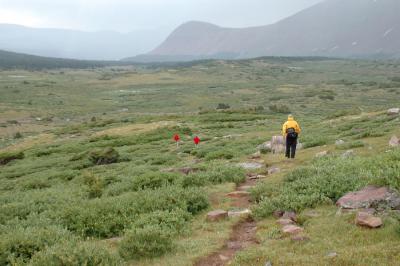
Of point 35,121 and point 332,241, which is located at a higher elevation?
point 332,241

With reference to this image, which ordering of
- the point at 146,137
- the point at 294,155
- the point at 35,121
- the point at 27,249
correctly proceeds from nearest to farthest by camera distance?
1. the point at 27,249
2. the point at 294,155
3. the point at 146,137
4. the point at 35,121

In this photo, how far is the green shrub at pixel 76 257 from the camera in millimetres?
8578

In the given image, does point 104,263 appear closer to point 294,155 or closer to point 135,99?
point 294,155

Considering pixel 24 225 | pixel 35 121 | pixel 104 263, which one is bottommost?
pixel 35 121

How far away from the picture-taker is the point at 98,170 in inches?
1168

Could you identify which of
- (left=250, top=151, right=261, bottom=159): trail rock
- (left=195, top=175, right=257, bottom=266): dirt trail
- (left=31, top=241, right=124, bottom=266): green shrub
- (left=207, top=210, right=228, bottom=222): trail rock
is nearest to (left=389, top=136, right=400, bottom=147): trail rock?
(left=250, top=151, right=261, bottom=159): trail rock

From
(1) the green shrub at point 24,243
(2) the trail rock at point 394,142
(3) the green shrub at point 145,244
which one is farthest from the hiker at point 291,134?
(1) the green shrub at point 24,243

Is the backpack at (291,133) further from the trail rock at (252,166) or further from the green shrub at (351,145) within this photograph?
the green shrub at (351,145)

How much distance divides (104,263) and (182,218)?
398 centimetres

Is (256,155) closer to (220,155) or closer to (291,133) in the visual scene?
(220,155)

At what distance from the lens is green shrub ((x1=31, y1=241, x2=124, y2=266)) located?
8.58m

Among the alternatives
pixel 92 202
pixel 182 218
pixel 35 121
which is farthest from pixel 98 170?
pixel 35 121

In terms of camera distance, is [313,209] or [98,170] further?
[98,170]

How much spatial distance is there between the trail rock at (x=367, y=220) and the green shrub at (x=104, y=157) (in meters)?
25.1
